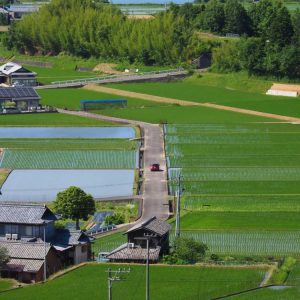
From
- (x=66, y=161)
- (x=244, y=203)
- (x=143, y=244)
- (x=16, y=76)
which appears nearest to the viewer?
(x=143, y=244)

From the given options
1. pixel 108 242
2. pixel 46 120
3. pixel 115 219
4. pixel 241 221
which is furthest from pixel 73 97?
pixel 108 242

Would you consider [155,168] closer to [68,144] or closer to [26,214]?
[68,144]

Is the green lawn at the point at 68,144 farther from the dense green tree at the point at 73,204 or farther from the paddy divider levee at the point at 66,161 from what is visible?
the dense green tree at the point at 73,204

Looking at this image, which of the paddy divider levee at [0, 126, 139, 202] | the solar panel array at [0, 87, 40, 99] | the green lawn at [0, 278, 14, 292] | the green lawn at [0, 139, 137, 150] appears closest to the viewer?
the green lawn at [0, 278, 14, 292]

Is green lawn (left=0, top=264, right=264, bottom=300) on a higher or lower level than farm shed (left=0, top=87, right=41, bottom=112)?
higher

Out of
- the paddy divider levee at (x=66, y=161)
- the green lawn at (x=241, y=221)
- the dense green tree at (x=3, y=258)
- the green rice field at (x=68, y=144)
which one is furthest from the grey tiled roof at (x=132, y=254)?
the green rice field at (x=68, y=144)

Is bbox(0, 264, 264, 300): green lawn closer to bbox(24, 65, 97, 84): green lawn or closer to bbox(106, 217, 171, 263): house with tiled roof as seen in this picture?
bbox(106, 217, 171, 263): house with tiled roof

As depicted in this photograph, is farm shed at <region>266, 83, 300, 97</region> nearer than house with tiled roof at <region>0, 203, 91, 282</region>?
No

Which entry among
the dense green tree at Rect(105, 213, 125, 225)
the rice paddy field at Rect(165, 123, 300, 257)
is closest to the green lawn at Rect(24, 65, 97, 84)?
the rice paddy field at Rect(165, 123, 300, 257)
